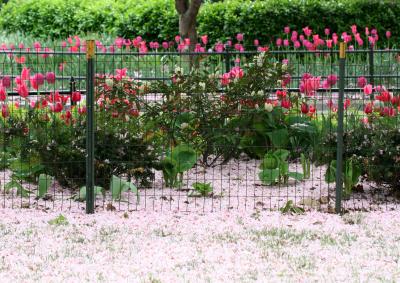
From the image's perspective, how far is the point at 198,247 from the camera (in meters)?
6.81

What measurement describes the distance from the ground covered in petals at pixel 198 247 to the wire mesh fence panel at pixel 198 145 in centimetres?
38

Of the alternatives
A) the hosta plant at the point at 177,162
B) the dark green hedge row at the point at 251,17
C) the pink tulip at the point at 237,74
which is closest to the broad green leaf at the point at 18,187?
the hosta plant at the point at 177,162

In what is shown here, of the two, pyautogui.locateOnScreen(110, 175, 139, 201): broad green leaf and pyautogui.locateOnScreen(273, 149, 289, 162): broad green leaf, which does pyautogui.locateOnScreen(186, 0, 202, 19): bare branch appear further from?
pyautogui.locateOnScreen(110, 175, 139, 201): broad green leaf

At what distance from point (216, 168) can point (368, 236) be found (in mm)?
2469

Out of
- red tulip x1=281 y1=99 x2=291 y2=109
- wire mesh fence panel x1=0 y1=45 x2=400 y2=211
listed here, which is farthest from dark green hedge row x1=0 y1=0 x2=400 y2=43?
red tulip x1=281 y1=99 x2=291 y2=109

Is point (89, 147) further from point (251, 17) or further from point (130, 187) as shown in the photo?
point (251, 17)

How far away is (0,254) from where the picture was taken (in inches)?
Result: 261

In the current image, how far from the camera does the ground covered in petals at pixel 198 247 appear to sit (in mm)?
6129

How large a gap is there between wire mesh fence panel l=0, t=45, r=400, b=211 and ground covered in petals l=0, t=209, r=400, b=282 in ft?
1.25

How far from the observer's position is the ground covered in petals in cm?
613

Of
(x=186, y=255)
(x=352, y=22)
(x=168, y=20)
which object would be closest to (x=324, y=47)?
(x=352, y=22)

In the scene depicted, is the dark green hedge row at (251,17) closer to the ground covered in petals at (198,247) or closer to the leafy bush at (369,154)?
the leafy bush at (369,154)

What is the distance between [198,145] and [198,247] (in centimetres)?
234

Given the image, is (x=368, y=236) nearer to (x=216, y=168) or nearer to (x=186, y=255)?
(x=186, y=255)
